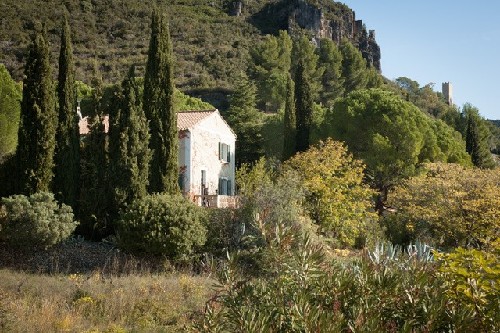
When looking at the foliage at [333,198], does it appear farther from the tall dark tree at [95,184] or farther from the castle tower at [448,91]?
the castle tower at [448,91]

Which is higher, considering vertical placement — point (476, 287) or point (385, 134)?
point (385, 134)

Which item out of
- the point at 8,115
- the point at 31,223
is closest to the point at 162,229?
the point at 31,223

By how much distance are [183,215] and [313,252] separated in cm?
1397

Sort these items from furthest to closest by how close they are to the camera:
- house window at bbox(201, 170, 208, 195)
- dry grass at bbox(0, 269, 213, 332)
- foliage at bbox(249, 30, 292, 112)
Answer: foliage at bbox(249, 30, 292, 112) → house window at bbox(201, 170, 208, 195) → dry grass at bbox(0, 269, 213, 332)

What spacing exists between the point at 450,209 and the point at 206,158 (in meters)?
14.3

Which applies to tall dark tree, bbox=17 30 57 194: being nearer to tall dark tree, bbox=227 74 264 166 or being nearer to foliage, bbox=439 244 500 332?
foliage, bbox=439 244 500 332

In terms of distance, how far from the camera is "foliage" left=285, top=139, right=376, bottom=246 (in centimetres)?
2678

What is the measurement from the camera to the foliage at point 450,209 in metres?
22.2

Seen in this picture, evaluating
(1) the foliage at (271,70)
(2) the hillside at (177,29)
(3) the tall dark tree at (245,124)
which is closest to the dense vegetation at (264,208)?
(3) the tall dark tree at (245,124)

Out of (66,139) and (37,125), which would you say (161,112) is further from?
(37,125)

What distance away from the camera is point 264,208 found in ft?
29.7

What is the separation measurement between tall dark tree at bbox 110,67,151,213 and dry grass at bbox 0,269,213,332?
5.77 metres

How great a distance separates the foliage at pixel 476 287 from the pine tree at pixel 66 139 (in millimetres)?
18540

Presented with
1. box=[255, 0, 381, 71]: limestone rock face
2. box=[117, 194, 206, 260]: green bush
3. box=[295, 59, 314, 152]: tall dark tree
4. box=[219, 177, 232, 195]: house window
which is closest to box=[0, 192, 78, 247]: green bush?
box=[117, 194, 206, 260]: green bush
